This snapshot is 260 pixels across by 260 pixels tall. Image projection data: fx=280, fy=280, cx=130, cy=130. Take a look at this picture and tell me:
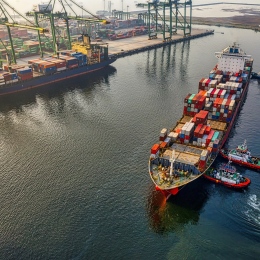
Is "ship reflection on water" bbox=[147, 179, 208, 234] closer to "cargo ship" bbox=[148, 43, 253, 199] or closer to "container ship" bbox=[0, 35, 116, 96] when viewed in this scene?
"cargo ship" bbox=[148, 43, 253, 199]

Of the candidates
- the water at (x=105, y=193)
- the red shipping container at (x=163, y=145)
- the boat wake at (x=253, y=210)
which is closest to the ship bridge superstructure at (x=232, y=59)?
the water at (x=105, y=193)

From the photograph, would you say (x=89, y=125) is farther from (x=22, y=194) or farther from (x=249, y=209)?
(x=249, y=209)

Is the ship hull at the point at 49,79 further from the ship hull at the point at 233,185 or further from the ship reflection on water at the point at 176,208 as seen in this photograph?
the ship hull at the point at 233,185

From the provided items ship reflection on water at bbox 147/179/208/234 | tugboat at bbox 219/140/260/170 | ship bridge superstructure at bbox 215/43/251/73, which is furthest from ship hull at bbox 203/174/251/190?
ship bridge superstructure at bbox 215/43/251/73

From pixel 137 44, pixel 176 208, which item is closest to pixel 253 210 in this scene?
pixel 176 208

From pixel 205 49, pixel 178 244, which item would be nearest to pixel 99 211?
pixel 178 244

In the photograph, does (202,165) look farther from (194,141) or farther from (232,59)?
(232,59)

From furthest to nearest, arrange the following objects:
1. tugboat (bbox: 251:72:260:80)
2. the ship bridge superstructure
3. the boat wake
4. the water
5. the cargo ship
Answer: tugboat (bbox: 251:72:260:80)
the ship bridge superstructure
the cargo ship
the boat wake
the water
